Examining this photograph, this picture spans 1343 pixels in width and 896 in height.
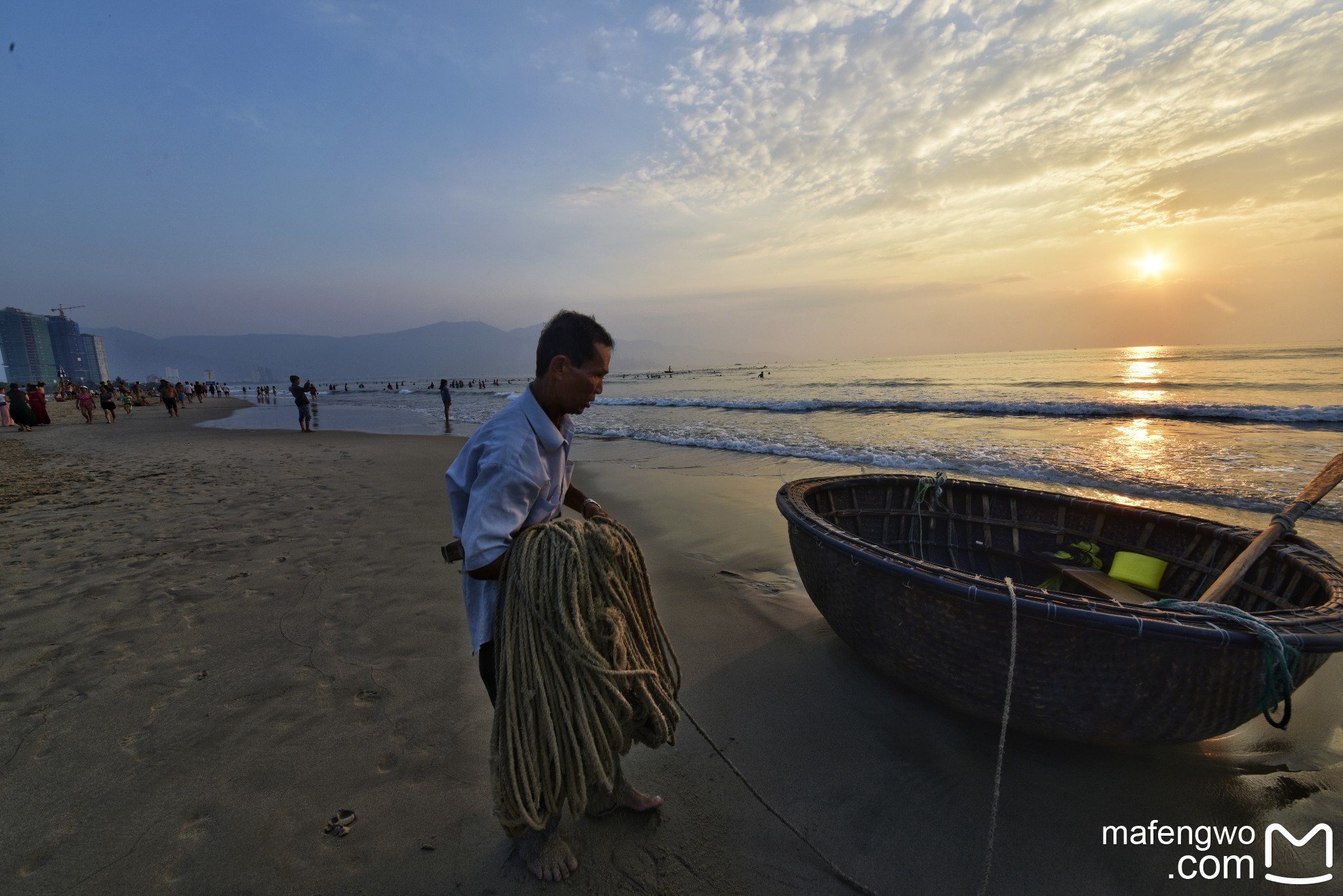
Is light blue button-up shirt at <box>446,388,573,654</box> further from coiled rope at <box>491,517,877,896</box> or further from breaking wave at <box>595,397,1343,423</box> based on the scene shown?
breaking wave at <box>595,397,1343,423</box>

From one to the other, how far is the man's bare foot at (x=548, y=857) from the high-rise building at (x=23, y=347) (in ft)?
645

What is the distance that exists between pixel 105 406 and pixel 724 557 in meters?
29.4

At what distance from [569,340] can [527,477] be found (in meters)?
0.50

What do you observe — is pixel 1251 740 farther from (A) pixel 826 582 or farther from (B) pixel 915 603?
(A) pixel 826 582

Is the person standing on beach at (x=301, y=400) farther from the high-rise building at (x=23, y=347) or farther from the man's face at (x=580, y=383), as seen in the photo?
the high-rise building at (x=23, y=347)

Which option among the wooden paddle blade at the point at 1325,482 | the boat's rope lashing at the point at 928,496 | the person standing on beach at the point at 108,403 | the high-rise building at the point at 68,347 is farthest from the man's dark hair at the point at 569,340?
the high-rise building at the point at 68,347

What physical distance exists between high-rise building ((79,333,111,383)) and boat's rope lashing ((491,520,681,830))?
217m

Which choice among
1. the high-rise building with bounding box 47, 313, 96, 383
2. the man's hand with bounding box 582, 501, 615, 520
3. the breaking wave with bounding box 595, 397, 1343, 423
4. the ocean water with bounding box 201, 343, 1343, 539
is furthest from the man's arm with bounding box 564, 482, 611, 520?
the high-rise building with bounding box 47, 313, 96, 383

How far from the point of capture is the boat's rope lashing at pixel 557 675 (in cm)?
161

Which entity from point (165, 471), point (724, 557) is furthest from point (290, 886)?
point (165, 471)

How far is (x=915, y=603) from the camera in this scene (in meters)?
2.52

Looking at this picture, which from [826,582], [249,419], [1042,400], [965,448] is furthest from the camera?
[249,419]

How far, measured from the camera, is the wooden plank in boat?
10.9 ft

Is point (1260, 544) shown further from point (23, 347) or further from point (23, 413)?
point (23, 347)
